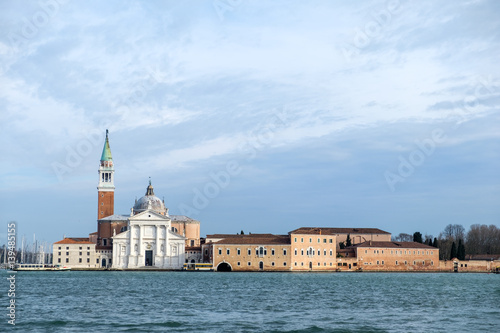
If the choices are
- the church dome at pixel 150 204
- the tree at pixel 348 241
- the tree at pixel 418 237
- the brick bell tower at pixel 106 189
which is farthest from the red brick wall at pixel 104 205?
the tree at pixel 418 237

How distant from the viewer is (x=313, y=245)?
75.7 m

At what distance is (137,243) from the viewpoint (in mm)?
80062

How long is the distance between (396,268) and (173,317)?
2322 inches

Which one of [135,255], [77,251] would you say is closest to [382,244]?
[135,255]

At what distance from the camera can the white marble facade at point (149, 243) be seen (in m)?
79.6

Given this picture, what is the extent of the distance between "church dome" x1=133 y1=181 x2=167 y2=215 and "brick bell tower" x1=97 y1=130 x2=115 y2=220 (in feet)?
10.3

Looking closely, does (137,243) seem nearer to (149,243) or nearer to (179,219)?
(149,243)

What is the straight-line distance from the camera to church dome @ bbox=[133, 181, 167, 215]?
86125 mm

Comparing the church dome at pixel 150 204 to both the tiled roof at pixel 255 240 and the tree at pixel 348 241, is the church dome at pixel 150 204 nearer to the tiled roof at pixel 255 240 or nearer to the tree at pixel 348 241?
the tiled roof at pixel 255 240

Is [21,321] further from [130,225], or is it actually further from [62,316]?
[130,225]

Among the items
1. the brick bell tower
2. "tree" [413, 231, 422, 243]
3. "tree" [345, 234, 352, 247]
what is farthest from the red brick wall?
"tree" [413, 231, 422, 243]

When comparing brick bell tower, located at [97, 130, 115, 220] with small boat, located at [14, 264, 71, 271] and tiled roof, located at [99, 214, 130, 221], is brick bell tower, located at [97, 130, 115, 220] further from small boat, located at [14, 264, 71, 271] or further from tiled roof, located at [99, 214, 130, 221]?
small boat, located at [14, 264, 71, 271]

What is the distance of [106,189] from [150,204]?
5.98 metres

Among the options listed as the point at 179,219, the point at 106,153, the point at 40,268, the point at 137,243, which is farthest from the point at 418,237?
the point at 40,268
